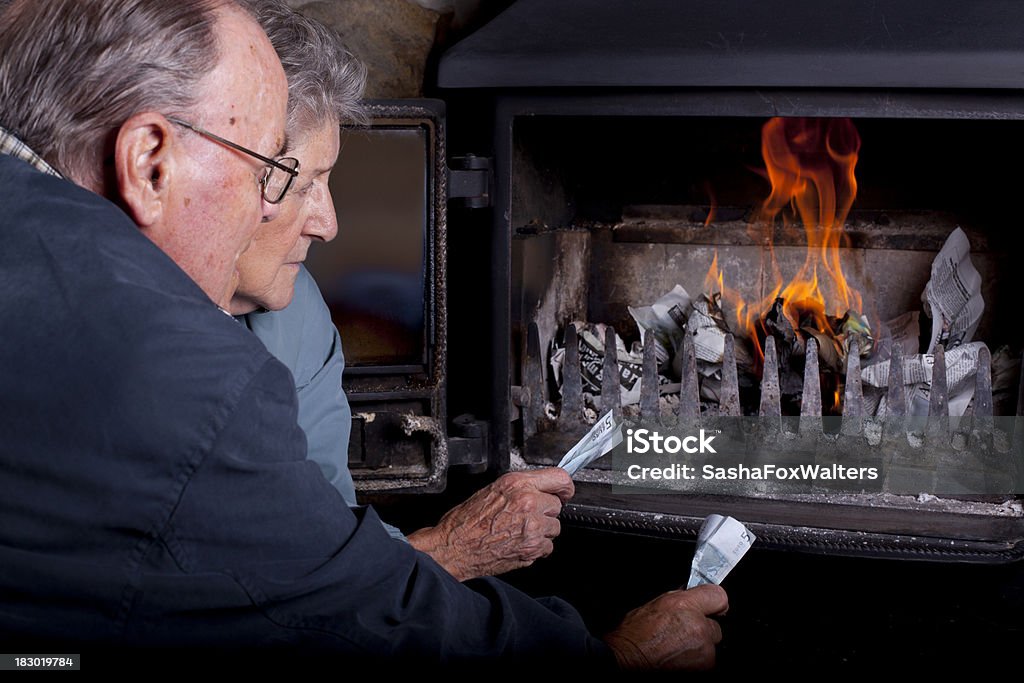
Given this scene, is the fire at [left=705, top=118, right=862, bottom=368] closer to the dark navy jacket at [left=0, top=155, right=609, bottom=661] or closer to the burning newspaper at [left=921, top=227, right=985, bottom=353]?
the burning newspaper at [left=921, top=227, right=985, bottom=353]

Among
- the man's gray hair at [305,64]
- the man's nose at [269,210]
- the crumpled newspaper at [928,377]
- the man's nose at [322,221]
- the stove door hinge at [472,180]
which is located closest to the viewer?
the man's nose at [269,210]

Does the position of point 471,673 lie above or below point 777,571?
above

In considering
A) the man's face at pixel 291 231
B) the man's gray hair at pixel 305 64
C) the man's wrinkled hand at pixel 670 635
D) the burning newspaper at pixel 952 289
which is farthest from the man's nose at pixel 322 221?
the burning newspaper at pixel 952 289

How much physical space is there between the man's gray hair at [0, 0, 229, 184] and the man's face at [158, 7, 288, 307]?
2cm

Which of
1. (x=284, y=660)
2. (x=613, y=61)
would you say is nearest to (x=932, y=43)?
(x=613, y=61)

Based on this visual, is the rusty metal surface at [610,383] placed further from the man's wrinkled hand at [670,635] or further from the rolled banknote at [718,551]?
the man's wrinkled hand at [670,635]

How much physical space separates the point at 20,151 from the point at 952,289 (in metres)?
1.50

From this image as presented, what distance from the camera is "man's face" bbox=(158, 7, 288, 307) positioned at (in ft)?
2.70

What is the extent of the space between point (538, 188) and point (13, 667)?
4.00ft

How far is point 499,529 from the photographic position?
4.40 ft

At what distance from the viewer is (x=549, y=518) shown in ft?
4.50

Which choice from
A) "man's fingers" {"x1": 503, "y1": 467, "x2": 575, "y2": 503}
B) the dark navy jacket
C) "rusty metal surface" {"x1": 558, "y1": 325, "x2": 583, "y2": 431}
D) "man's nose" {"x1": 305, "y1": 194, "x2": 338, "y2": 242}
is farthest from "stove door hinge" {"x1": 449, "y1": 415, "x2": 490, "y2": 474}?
the dark navy jacket

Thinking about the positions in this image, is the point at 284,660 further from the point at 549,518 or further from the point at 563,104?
the point at 563,104

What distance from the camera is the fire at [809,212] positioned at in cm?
186
